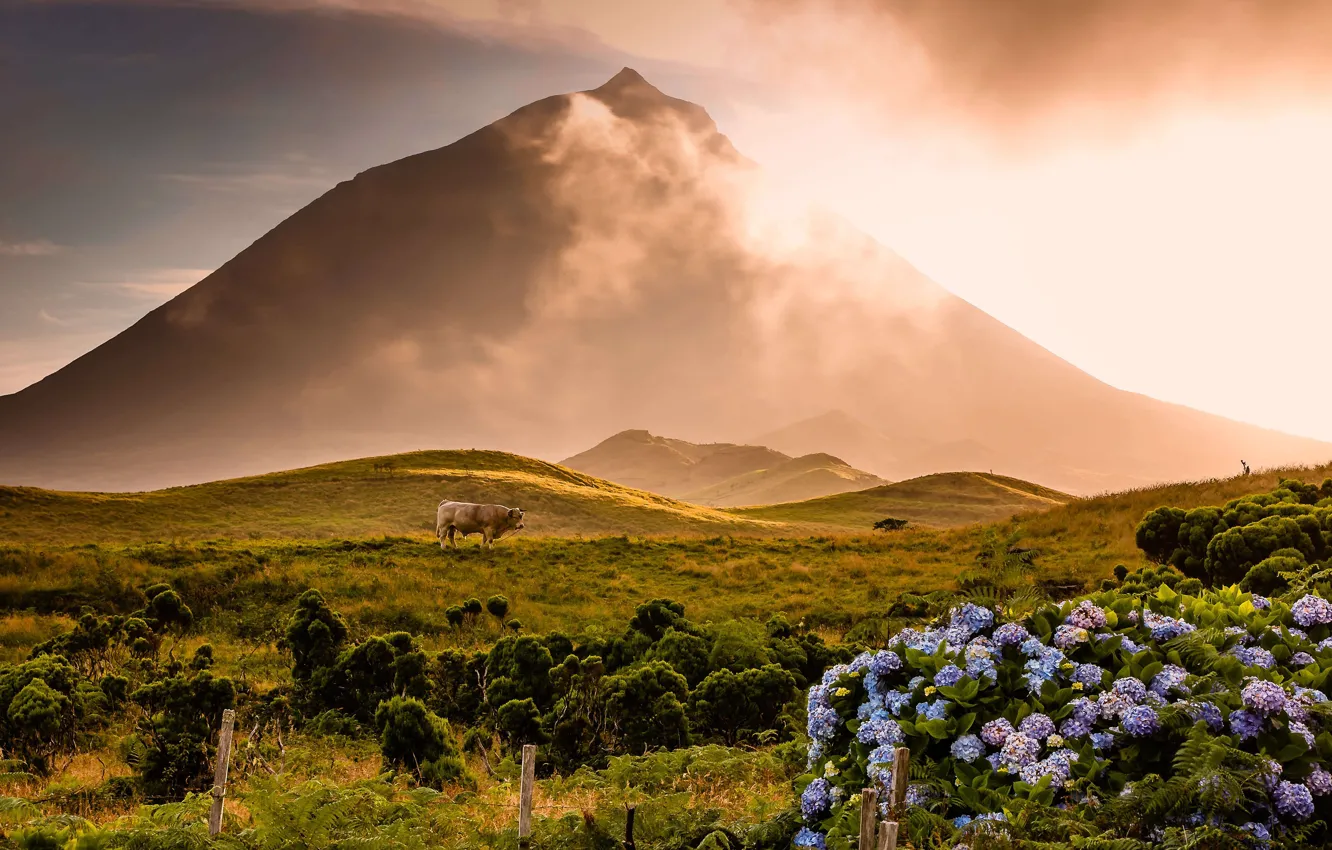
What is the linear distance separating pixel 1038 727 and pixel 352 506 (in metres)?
53.1

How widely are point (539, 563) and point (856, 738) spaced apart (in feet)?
93.2

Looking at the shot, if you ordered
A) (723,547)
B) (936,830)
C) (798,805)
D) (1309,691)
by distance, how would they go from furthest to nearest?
(723,547) < (798,805) < (1309,691) < (936,830)

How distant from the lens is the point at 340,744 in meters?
14.2

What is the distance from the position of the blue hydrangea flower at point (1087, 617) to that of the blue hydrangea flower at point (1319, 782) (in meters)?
1.63

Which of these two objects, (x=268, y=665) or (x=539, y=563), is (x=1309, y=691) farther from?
(x=539, y=563)

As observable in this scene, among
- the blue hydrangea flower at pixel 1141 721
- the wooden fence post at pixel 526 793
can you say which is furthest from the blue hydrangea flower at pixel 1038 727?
the wooden fence post at pixel 526 793

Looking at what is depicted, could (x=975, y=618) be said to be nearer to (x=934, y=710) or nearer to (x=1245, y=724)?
(x=934, y=710)

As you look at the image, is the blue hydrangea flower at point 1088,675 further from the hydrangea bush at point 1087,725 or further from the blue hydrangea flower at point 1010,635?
the blue hydrangea flower at point 1010,635

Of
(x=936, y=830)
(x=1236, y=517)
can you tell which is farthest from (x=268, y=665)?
(x=1236, y=517)

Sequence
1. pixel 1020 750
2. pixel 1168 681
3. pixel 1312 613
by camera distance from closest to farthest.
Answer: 1. pixel 1020 750
2. pixel 1168 681
3. pixel 1312 613

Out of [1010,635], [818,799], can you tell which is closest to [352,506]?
[818,799]

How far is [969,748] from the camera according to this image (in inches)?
247

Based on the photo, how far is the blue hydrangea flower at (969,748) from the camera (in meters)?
6.26

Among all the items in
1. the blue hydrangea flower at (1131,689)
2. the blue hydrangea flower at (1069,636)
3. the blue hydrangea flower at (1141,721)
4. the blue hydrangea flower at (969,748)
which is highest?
the blue hydrangea flower at (1069,636)
